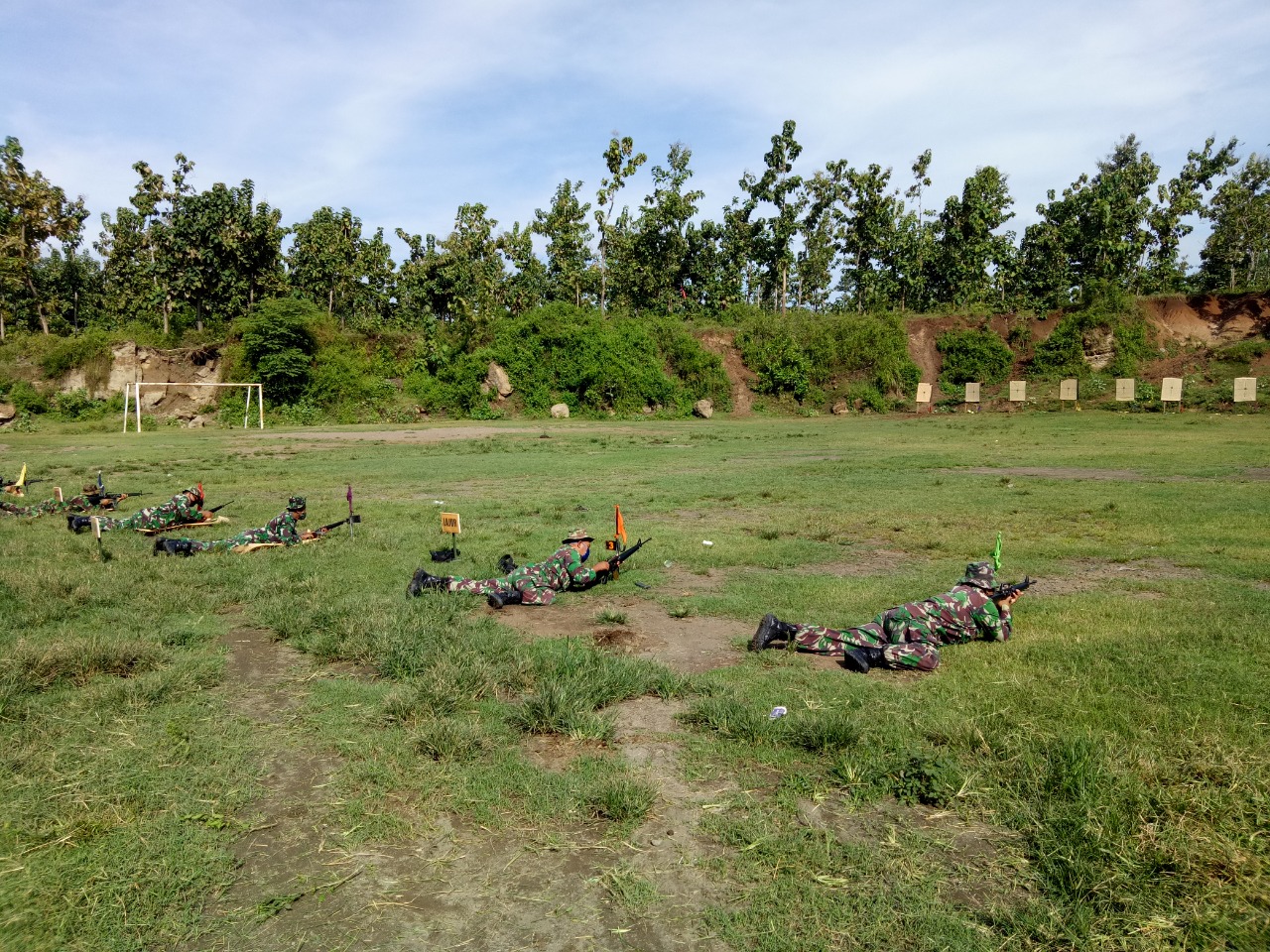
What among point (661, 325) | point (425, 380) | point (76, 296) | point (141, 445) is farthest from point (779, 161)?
point (76, 296)

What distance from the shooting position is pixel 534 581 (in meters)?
8.17

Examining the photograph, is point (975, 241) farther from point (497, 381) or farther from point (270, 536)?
point (270, 536)

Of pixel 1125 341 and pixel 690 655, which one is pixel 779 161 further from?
pixel 690 655

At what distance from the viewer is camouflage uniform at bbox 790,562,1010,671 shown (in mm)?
6309

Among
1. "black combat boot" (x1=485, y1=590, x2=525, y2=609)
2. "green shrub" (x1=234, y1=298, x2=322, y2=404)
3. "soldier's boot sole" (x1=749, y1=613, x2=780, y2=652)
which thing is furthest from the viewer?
"green shrub" (x1=234, y1=298, x2=322, y2=404)

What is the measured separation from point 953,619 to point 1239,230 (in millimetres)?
67836

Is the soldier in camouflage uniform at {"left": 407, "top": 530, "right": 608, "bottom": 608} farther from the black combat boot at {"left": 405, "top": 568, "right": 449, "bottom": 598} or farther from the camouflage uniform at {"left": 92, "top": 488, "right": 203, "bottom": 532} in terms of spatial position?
the camouflage uniform at {"left": 92, "top": 488, "right": 203, "bottom": 532}

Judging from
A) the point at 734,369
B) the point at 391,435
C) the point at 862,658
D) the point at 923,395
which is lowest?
the point at 862,658

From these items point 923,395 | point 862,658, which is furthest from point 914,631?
point 923,395

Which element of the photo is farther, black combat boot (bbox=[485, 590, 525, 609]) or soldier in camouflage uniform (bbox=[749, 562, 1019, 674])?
black combat boot (bbox=[485, 590, 525, 609])

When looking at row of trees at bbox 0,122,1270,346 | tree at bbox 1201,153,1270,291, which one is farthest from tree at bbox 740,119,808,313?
tree at bbox 1201,153,1270,291

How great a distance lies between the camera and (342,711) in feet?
17.6

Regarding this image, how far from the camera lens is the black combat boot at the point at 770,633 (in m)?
6.45

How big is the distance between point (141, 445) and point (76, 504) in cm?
1734
